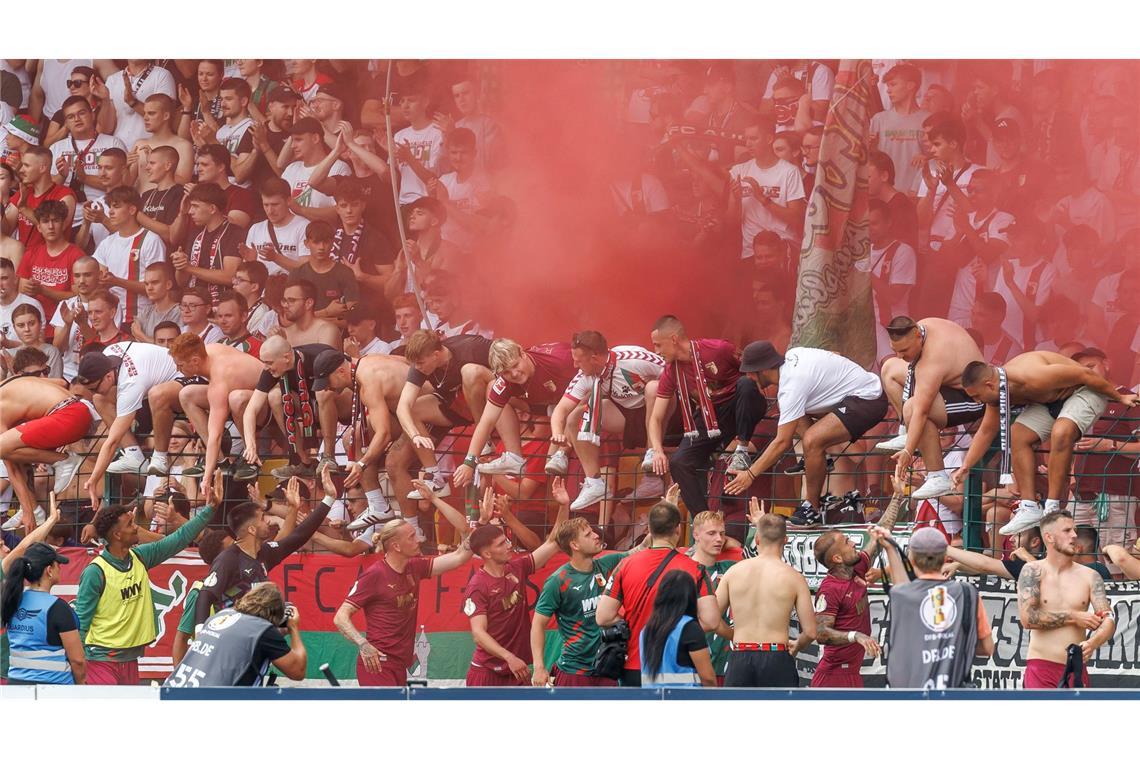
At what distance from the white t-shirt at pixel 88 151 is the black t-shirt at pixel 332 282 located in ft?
5.87

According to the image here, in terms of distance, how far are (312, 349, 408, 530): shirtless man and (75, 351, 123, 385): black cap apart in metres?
1.58

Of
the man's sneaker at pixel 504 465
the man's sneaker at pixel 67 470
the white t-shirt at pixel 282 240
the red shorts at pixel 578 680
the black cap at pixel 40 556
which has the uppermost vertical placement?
the white t-shirt at pixel 282 240

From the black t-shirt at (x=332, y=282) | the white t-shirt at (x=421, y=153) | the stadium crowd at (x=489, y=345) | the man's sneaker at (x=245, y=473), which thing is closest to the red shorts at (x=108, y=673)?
the stadium crowd at (x=489, y=345)

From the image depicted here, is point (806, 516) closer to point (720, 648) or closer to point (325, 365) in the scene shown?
point (720, 648)

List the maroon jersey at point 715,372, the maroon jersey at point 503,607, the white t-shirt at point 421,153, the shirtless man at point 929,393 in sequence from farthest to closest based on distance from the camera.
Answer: the white t-shirt at point 421,153, the maroon jersey at point 715,372, the shirtless man at point 929,393, the maroon jersey at point 503,607

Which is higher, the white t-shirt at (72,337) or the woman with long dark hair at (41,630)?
the white t-shirt at (72,337)

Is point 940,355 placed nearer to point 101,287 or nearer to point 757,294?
point 757,294

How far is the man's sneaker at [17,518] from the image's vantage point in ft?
35.2

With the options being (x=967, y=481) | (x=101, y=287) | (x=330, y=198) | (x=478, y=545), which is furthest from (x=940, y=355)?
(x=101, y=287)

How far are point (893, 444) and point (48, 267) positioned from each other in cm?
652

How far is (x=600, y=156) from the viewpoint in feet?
34.3

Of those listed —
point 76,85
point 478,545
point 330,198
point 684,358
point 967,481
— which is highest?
point 76,85

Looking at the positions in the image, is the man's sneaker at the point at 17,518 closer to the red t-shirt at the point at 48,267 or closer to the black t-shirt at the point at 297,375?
the red t-shirt at the point at 48,267

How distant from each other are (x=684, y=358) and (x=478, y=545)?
199cm
